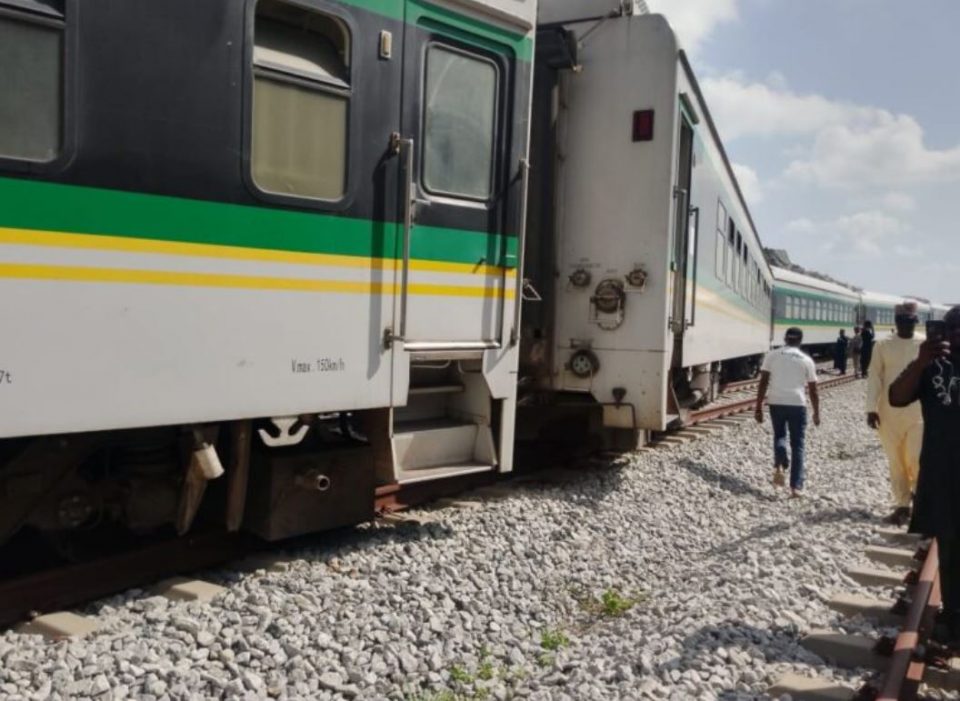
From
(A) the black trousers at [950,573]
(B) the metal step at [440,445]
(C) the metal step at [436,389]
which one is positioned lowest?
(A) the black trousers at [950,573]

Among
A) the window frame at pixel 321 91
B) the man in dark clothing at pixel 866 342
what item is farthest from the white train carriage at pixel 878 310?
the window frame at pixel 321 91

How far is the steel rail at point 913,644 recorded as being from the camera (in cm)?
352

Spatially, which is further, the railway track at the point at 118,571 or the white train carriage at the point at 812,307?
the white train carriage at the point at 812,307

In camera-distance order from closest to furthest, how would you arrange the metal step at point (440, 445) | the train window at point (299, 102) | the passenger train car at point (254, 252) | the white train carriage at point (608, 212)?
the passenger train car at point (254, 252) → the train window at point (299, 102) → the metal step at point (440, 445) → the white train carriage at point (608, 212)

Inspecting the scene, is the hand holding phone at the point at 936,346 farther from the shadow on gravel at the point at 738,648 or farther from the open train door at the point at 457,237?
the open train door at the point at 457,237

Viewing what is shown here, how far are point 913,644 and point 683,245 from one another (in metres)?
4.72

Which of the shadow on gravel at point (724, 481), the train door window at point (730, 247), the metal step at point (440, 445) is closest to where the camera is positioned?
the metal step at point (440, 445)

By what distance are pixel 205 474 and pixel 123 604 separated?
736 mm

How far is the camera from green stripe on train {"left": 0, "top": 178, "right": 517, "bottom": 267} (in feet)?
11.7

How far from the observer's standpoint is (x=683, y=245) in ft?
26.2

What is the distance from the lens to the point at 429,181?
5262mm

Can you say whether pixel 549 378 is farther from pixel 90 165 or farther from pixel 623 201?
pixel 90 165

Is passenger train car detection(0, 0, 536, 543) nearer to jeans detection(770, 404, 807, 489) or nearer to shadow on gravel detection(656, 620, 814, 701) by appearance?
shadow on gravel detection(656, 620, 814, 701)

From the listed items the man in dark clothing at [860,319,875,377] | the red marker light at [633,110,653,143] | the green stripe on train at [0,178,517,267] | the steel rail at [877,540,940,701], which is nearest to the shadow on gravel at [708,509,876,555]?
the steel rail at [877,540,940,701]
